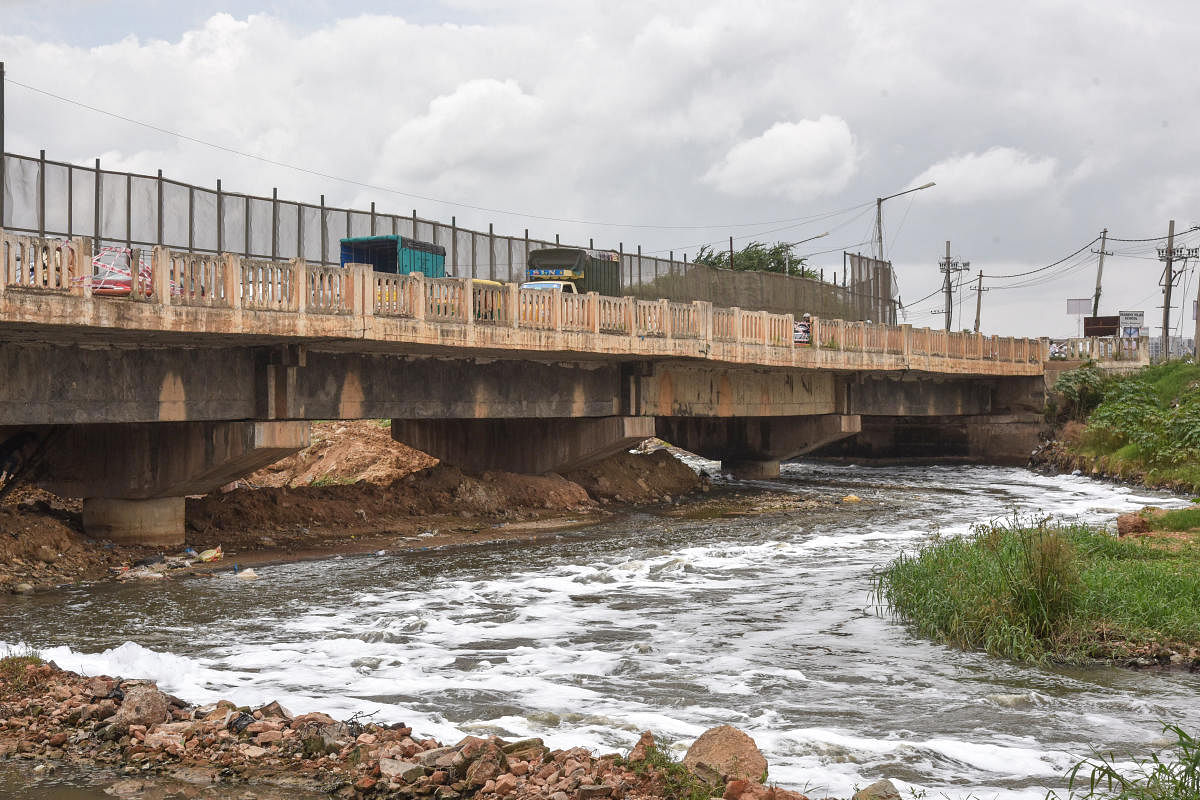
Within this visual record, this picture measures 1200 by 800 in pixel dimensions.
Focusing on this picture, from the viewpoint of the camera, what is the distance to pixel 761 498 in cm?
3372

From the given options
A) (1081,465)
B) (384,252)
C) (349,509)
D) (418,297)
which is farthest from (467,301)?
(1081,465)

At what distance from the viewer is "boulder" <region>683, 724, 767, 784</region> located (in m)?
7.57

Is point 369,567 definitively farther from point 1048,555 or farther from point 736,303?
point 736,303

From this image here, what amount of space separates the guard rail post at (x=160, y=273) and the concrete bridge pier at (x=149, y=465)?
4.57m

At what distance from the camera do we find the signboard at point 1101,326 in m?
62.4

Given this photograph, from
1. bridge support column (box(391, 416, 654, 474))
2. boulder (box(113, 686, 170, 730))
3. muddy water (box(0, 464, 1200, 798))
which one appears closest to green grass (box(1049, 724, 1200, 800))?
muddy water (box(0, 464, 1200, 798))

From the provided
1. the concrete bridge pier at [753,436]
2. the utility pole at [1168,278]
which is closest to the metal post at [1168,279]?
the utility pole at [1168,278]

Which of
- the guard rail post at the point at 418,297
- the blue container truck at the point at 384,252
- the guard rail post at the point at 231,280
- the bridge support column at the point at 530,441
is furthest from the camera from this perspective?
the bridge support column at the point at 530,441

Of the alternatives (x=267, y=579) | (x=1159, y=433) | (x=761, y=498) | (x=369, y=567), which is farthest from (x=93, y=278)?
(x=1159, y=433)

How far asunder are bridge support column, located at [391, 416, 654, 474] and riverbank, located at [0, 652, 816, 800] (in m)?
20.0

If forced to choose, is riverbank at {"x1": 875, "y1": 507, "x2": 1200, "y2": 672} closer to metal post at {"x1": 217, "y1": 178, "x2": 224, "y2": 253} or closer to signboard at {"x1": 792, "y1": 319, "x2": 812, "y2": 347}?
metal post at {"x1": 217, "y1": 178, "x2": 224, "y2": 253}

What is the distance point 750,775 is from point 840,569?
12078mm

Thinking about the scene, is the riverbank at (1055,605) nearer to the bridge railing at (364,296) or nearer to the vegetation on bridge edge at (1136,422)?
the bridge railing at (364,296)

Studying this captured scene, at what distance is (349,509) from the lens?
2528 cm
